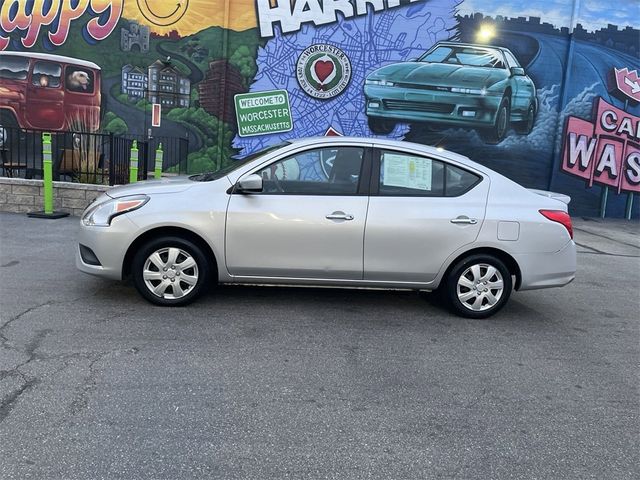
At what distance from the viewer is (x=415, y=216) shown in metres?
5.05

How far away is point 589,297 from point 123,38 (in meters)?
12.3

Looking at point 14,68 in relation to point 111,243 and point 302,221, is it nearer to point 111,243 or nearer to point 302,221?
point 111,243

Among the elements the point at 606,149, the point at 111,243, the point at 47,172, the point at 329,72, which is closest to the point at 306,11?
the point at 329,72

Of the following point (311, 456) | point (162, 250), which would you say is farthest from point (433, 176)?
point (311, 456)

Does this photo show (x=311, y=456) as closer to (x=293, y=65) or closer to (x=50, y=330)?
(x=50, y=330)

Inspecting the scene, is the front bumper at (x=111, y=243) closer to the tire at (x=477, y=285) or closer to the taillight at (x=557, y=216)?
the tire at (x=477, y=285)

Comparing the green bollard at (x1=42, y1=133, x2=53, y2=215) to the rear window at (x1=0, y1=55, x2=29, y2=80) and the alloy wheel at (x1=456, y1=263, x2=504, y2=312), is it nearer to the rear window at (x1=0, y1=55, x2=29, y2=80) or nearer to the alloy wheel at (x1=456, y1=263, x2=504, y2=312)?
the rear window at (x1=0, y1=55, x2=29, y2=80)

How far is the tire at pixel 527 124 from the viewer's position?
569 inches

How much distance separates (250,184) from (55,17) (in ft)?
38.9

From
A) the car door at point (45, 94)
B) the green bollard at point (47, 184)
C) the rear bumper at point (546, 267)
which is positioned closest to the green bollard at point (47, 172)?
the green bollard at point (47, 184)

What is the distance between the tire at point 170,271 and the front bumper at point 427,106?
10267 millimetres

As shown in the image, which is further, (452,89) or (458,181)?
(452,89)

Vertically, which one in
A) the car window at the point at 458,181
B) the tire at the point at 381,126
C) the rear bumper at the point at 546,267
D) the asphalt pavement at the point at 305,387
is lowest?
the asphalt pavement at the point at 305,387

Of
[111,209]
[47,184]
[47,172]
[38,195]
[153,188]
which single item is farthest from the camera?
[38,195]
